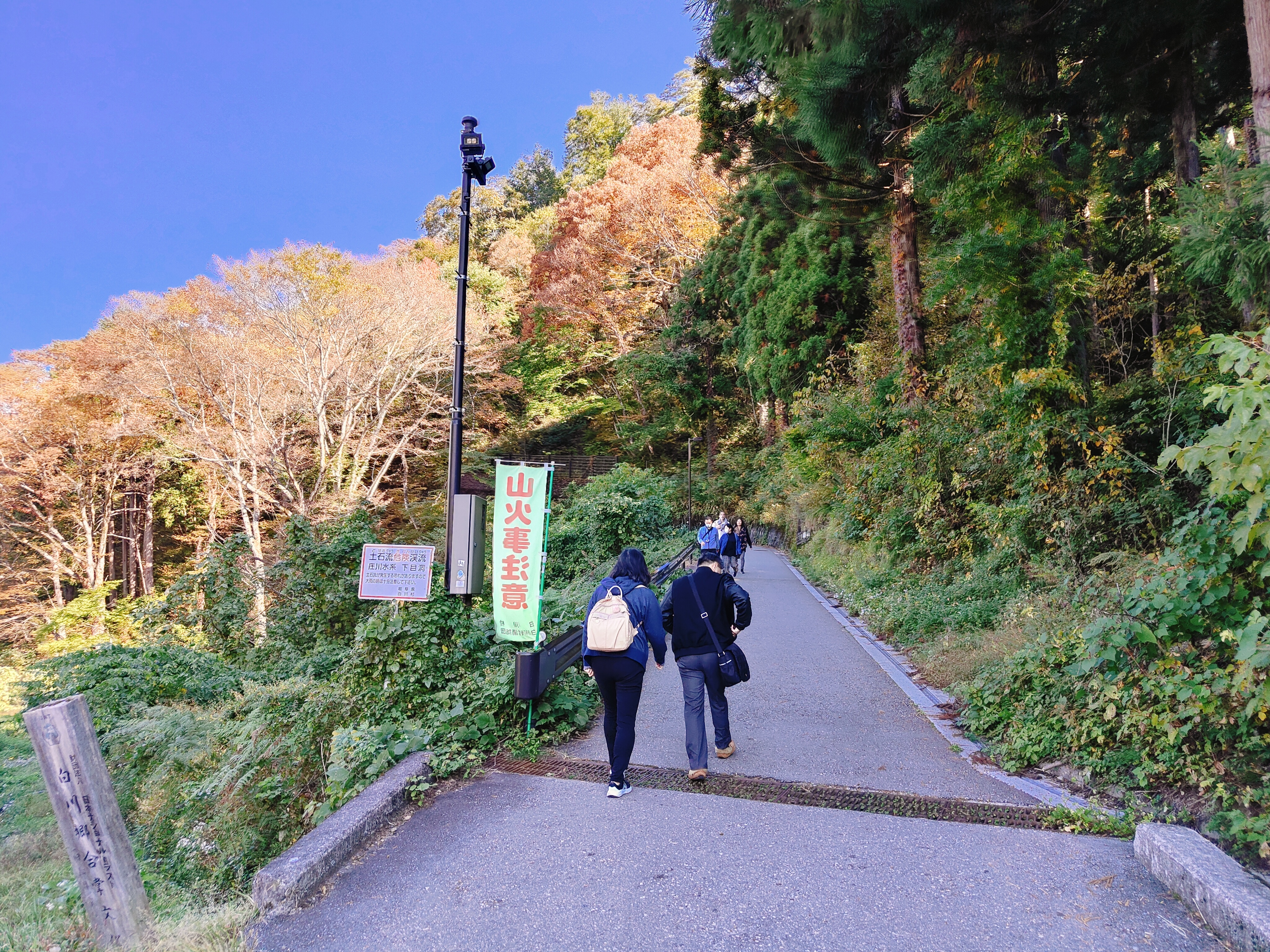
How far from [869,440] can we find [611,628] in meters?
13.8

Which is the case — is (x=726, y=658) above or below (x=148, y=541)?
below

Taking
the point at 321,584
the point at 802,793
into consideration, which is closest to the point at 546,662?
the point at 802,793

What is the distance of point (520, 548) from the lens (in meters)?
5.76

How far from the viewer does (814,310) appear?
70.6 ft

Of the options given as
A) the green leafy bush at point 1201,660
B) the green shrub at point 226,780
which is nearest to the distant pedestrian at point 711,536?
the green shrub at point 226,780

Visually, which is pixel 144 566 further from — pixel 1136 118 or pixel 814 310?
pixel 1136 118

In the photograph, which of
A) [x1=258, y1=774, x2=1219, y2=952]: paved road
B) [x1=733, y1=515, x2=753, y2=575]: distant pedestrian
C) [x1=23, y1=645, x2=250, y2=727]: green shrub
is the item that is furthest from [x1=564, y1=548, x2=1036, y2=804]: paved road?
[x1=733, y1=515, x2=753, y2=575]: distant pedestrian

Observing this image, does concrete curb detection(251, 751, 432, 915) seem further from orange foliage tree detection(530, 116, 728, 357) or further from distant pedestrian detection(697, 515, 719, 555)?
orange foliage tree detection(530, 116, 728, 357)

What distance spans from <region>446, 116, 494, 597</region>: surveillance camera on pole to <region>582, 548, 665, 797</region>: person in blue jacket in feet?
5.50

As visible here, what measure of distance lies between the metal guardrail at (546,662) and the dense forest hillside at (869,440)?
343 mm

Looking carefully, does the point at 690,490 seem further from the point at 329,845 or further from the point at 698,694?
the point at 329,845

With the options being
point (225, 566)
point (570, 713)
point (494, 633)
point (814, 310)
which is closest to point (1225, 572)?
point (570, 713)

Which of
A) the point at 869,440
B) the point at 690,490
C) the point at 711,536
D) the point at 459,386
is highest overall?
the point at 869,440

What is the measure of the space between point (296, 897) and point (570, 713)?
2.88 meters
